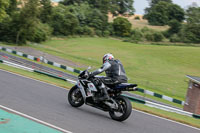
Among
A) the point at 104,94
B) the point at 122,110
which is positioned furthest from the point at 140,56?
the point at 122,110

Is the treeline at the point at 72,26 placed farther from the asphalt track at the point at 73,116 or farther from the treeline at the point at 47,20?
the asphalt track at the point at 73,116

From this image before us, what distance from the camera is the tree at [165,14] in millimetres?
143500

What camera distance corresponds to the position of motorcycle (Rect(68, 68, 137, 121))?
29.9ft

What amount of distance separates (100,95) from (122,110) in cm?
91

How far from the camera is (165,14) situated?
14588cm

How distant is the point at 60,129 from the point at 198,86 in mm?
14225

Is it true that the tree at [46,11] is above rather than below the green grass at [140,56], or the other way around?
above

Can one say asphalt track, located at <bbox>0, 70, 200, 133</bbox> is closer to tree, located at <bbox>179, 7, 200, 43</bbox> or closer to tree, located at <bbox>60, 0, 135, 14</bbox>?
tree, located at <bbox>179, 7, 200, 43</bbox>

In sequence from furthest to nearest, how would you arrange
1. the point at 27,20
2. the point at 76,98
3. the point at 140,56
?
the point at 140,56, the point at 27,20, the point at 76,98

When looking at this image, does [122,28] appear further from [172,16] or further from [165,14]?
[172,16]

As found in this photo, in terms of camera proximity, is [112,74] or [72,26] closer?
[112,74]

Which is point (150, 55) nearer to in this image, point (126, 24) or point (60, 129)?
point (126, 24)

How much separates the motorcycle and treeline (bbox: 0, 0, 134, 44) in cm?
3958

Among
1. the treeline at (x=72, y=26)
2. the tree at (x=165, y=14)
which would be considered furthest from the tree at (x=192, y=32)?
the tree at (x=165, y=14)
